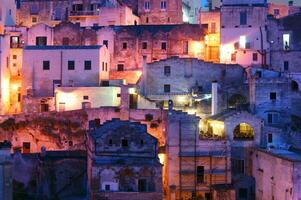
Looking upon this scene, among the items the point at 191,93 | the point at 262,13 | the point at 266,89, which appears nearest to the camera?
the point at 266,89

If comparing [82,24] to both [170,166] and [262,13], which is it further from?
[170,166]

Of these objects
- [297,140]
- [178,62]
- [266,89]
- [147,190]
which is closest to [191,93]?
[178,62]

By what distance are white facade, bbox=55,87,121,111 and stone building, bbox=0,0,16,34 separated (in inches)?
379

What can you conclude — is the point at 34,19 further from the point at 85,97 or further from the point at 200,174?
the point at 200,174

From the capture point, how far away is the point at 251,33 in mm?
54031

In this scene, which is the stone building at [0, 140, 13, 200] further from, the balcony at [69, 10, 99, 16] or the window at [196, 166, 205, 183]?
the balcony at [69, 10, 99, 16]

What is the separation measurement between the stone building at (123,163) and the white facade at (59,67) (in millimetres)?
12204

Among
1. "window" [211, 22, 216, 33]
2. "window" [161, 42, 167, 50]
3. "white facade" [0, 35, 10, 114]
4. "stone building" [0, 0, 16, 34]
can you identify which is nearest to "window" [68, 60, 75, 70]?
"white facade" [0, 35, 10, 114]

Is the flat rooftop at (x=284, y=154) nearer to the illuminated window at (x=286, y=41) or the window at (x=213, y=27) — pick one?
the illuminated window at (x=286, y=41)

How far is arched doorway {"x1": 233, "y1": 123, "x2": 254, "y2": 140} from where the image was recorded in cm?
4366

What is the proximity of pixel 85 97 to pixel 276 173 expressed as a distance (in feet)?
57.3

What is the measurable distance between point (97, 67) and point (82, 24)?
1301 centimetres

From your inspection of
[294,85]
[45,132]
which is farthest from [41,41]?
[294,85]

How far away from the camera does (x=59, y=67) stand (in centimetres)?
5169
